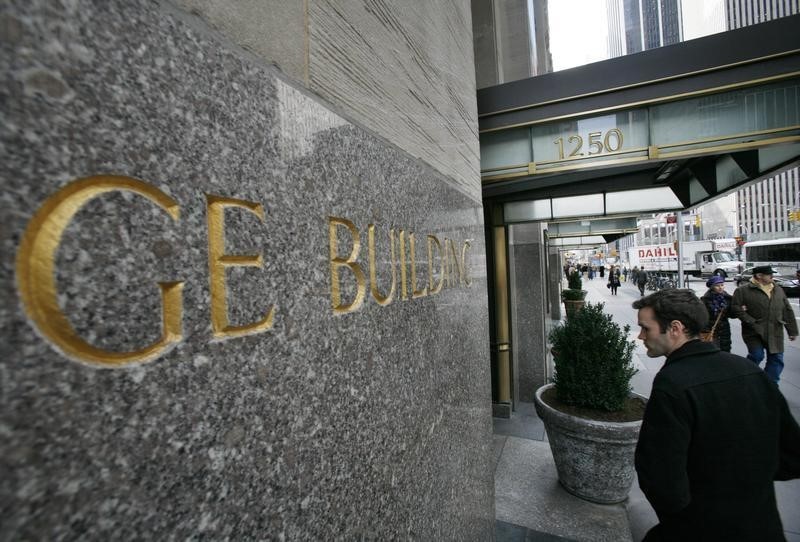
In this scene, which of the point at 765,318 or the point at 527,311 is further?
the point at 527,311

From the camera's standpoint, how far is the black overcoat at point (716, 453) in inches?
74.7

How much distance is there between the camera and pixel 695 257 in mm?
41281

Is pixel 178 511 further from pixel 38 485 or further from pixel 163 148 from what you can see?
pixel 163 148

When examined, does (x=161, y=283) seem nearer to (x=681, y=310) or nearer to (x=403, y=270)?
(x=403, y=270)

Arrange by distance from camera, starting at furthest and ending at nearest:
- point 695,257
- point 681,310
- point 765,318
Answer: point 695,257 → point 765,318 → point 681,310

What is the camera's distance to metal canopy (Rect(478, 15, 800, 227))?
3.65 m

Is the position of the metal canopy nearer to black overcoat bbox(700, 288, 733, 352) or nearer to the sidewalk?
black overcoat bbox(700, 288, 733, 352)

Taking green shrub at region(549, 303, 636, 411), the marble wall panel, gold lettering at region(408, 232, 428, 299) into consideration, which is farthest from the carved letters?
green shrub at region(549, 303, 636, 411)

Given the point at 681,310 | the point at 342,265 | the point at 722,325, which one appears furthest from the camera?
the point at 722,325

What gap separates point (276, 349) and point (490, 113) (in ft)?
14.5

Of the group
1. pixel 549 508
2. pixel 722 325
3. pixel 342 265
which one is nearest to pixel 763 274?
pixel 722 325

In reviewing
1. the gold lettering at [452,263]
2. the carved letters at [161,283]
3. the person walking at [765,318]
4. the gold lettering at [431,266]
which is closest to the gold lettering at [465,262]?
the gold lettering at [452,263]

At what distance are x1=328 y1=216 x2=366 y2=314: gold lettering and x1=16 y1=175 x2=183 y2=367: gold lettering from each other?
50 centimetres

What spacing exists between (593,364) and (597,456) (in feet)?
2.84
